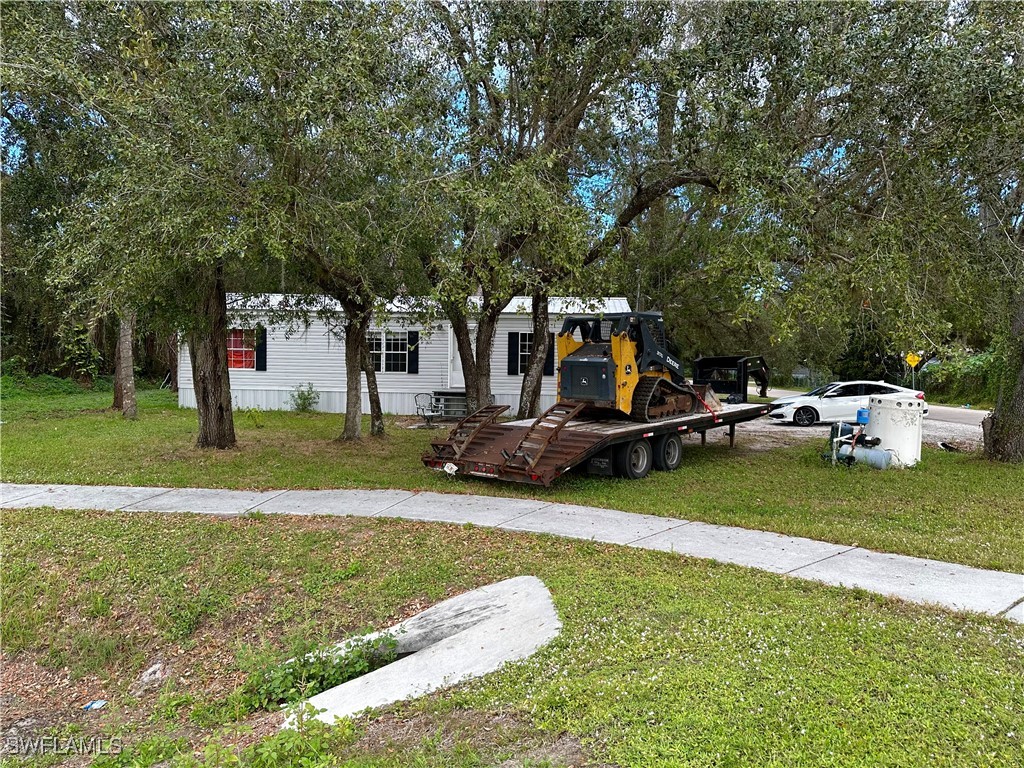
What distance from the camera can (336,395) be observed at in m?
20.7

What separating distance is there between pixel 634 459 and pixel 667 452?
925 millimetres

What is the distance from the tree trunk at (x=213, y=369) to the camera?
1156cm

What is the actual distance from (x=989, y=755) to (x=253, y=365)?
2049 centimetres

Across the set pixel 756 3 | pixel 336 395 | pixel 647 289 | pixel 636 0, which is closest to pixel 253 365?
pixel 336 395

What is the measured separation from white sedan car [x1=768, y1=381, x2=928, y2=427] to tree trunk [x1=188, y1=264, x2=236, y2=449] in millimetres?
13826

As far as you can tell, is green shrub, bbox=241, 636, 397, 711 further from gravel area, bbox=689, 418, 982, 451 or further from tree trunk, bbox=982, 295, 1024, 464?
tree trunk, bbox=982, 295, 1024, 464

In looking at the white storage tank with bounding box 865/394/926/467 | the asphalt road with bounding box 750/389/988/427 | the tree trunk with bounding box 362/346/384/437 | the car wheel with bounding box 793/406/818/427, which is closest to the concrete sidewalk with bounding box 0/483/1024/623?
the tree trunk with bounding box 362/346/384/437

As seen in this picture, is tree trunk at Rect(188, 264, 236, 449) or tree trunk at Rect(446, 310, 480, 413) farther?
tree trunk at Rect(446, 310, 480, 413)

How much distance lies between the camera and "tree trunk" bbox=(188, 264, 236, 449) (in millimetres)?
11564

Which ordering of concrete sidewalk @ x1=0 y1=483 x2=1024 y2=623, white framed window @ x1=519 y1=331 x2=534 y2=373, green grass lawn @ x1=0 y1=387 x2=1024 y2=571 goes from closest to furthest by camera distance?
concrete sidewalk @ x1=0 y1=483 x2=1024 y2=623 < green grass lawn @ x1=0 y1=387 x2=1024 y2=571 < white framed window @ x1=519 y1=331 x2=534 y2=373

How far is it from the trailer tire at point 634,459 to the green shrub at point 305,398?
12.3m

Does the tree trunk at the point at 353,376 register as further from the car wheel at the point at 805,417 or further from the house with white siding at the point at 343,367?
the car wheel at the point at 805,417

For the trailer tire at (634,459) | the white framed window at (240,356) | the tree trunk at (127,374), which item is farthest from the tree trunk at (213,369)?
the white framed window at (240,356)

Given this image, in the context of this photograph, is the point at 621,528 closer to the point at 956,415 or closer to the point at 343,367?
the point at 343,367
